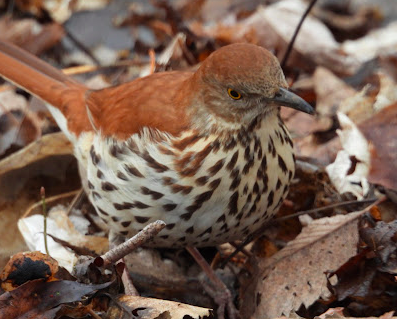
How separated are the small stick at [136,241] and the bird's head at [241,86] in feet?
2.20

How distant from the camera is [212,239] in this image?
3.60 m

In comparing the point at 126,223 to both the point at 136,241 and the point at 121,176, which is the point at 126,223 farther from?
the point at 136,241

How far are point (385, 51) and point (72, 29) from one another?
252 cm

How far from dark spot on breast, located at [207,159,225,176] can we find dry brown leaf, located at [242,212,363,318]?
0.63 m

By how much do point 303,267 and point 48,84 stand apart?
1.90m

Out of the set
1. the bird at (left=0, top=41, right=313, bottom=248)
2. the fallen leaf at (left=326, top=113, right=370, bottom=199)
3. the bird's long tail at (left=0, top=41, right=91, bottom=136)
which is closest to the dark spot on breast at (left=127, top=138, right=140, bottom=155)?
the bird at (left=0, top=41, right=313, bottom=248)

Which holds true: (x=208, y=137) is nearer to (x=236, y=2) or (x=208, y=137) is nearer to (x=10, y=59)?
(x=10, y=59)

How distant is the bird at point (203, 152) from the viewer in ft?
10.7

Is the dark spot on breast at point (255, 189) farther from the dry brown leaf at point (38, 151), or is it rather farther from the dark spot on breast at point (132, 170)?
the dry brown leaf at point (38, 151)

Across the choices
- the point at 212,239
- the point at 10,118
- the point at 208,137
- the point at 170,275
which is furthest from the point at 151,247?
the point at 10,118

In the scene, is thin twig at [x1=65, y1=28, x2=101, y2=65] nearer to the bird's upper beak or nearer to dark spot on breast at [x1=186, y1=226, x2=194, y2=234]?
dark spot on breast at [x1=186, y1=226, x2=194, y2=234]

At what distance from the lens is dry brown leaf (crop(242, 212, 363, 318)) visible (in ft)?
11.4

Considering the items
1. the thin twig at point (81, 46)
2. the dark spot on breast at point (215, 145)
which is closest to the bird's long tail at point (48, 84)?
the dark spot on breast at point (215, 145)

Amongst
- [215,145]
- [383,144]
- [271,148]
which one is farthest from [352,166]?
[215,145]
